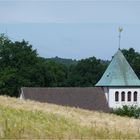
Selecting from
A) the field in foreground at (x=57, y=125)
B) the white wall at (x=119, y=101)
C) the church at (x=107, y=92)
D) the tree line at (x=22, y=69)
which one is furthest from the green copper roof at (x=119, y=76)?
the field in foreground at (x=57, y=125)

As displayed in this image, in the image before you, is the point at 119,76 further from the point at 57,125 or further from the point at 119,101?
the point at 57,125

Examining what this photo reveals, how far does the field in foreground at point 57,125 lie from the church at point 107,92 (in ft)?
177

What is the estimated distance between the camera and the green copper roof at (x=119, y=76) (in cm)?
7456

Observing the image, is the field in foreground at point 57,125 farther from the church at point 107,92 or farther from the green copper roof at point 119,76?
the green copper roof at point 119,76

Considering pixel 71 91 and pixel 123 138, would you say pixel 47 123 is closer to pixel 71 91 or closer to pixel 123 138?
pixel 123 138

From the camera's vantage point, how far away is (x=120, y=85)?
7456 cm

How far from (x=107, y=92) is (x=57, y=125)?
204 ft

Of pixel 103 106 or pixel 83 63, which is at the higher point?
pixel 83 63

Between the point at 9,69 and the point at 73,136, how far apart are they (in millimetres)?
70389

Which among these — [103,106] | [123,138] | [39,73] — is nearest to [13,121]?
[123,138]

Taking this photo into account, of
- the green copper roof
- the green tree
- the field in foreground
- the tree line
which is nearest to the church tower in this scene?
the green copper roof

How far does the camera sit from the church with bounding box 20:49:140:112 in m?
68.1

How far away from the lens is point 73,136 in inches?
439

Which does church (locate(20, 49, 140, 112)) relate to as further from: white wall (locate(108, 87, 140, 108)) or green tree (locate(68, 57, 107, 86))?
green tree (locate(68, 57, 107, 86))
